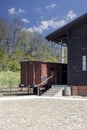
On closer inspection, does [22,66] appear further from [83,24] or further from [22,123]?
[22,123]

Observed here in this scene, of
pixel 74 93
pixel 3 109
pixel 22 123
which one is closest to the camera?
pixel 22 123

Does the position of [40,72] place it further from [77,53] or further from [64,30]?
[64,30]

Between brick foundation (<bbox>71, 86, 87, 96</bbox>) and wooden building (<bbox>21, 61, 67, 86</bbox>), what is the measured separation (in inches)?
133

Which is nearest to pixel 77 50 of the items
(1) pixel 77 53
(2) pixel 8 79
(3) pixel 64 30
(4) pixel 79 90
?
(1) pixel 77 53

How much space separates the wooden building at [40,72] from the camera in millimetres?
26978

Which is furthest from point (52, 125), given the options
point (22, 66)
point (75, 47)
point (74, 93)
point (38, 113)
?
point (22, 66)

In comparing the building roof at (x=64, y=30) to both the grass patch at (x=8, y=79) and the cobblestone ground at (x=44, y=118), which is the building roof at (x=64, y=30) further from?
the grass patch at (x=8, y=79)

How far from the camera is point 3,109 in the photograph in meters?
16.4

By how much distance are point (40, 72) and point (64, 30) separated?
3.76 m

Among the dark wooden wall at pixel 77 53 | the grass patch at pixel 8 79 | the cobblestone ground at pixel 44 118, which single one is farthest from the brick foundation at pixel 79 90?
the grass patch at pixel 8 79

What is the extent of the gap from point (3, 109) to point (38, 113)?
2326 millimetres

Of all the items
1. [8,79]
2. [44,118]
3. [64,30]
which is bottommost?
[44,118]

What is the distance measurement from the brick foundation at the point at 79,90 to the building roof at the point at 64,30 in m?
4.46

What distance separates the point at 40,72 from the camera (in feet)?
88.2
